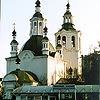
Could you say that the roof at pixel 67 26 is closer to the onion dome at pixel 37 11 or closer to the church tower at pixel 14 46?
the onion dome at pixel 37 11

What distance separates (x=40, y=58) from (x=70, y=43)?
484 centimetres

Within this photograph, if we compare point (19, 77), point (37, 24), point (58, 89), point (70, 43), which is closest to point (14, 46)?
point (37, 24)

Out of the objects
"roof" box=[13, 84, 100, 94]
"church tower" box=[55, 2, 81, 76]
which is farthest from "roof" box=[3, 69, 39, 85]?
"church tower" box=[55, 2, 81, 76]

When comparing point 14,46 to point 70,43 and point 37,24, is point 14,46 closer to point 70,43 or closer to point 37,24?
point 37,24

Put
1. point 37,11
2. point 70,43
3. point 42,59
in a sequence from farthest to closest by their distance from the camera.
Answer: point 70,43
point 37,11
point 42,59

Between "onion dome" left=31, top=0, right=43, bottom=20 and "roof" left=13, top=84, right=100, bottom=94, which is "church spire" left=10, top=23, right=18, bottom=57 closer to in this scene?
"onion dome" left=31, top=0, right=43, bottom=20

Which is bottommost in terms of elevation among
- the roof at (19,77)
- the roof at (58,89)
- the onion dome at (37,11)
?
the roof at (58,89)

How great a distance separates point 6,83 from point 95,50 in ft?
23.2

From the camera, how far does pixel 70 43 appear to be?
28.1 meters

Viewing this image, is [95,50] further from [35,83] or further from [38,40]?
[38,40]

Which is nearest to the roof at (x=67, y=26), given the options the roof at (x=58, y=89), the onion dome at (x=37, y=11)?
the onion dome at (x=37, y=11)

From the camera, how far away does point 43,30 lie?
24719mm

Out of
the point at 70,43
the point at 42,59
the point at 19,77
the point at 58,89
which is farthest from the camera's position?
the point at 70,43

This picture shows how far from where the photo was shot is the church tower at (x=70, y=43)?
27.8m
